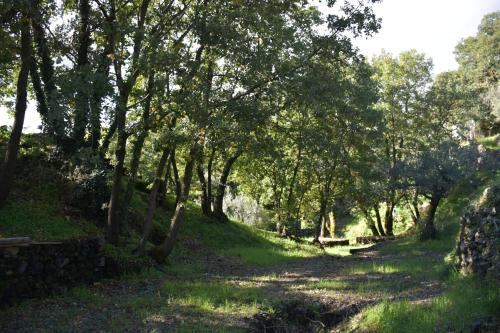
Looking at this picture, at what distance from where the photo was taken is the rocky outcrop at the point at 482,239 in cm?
1059

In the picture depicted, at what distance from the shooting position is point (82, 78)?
49.9 ft

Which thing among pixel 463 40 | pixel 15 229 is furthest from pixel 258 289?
pixel 463 40

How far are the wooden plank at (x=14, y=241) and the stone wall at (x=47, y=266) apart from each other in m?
0.05

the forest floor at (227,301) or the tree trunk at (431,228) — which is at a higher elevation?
the tree trunk at (431,228)

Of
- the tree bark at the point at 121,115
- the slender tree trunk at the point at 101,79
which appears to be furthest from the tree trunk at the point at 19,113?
the tree bark at the point at 121,115

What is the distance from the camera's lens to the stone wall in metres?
11.6

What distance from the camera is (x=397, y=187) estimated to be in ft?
97.2

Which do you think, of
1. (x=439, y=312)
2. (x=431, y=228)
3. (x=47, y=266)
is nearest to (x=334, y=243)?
(x=431, y=228)

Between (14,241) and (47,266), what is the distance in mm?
1790

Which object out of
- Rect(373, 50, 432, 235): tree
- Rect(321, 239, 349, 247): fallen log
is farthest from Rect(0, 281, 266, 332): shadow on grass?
Rect(373, 50, 432, 235): tree

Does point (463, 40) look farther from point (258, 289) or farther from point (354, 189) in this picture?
point (258, 289)

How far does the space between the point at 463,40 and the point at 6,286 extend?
7043 cm

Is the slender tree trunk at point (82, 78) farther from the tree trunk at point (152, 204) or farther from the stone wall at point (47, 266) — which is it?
the stone wall at point (47, 266)

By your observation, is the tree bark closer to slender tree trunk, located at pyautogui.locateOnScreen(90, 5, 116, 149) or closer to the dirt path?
slender tree trunk, located at pyautogui.locateOnScreen(90, 5, 116, 149)
